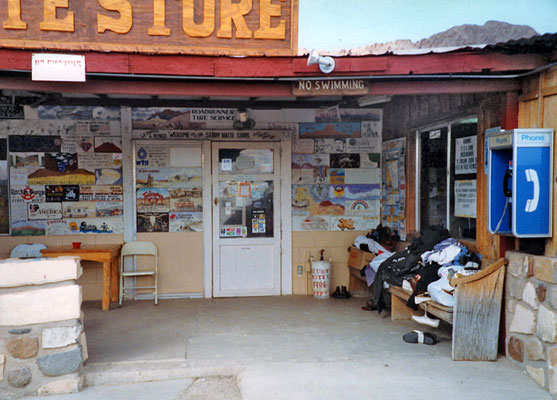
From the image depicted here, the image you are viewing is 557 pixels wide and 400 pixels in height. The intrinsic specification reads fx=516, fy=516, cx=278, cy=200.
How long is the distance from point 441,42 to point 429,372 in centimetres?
1045

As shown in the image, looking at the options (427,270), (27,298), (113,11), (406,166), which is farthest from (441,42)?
(27,298)

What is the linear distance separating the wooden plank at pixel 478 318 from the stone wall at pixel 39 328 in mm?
3414

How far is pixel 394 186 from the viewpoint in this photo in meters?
7.57

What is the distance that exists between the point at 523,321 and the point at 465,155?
81.0 inches

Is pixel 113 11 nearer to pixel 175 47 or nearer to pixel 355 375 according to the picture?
pixel 175 47

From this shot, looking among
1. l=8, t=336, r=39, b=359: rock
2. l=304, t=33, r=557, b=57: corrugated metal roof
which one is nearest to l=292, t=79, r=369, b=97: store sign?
l=304, t=33, r=557, b=57: corrugated metal roof

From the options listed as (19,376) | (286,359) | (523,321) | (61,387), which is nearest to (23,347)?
(19,376)

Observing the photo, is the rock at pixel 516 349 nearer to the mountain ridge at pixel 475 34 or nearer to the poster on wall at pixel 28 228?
the poster on wall at pixel 28 228

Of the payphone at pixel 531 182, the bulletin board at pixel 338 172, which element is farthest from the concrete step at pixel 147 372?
the bulletin board at pixel 338 172

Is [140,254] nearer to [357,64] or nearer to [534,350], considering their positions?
[357,64]

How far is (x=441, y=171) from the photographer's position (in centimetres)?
646

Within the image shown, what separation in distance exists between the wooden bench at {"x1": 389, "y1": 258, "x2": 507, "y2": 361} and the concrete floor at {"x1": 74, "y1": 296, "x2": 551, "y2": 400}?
0.13 meters

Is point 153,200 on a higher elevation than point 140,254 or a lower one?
higher

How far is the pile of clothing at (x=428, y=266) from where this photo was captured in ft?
17.4
